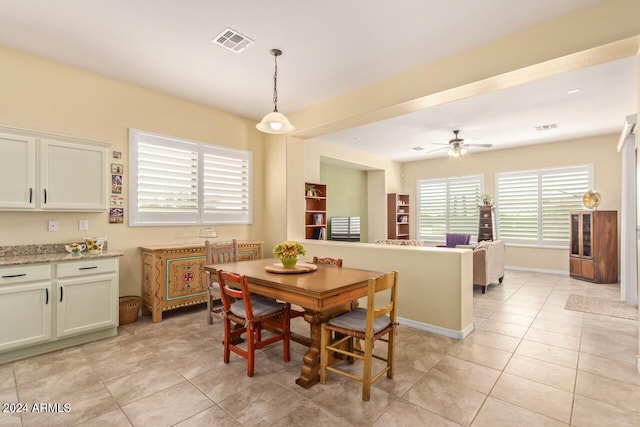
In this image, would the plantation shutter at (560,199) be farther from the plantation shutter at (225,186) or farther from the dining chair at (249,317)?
the dining chair at (249,317)

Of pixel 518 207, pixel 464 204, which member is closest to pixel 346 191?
pixel 464 204

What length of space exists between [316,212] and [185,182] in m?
2.59

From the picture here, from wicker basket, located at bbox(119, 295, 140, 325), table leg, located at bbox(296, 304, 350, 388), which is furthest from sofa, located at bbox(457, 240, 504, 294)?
wicker basket, located at bbox(119, 295, 140, 325)

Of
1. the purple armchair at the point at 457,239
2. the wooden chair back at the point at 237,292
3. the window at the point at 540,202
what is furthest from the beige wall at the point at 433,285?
the window at the point at 540,202

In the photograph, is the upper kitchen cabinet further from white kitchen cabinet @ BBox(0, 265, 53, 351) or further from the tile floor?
the tile floor

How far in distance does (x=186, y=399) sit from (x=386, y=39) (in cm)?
354

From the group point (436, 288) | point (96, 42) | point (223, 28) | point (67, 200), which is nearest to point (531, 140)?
point (436, 288)

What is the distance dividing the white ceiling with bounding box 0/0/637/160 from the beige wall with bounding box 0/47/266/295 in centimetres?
18

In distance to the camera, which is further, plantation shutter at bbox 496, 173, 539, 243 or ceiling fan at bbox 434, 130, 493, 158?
plantation shutter at bbox 496, 173, 539, 243

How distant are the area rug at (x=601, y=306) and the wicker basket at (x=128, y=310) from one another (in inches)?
232

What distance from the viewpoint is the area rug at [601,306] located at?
4.21 meters

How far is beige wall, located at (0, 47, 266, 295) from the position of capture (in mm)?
3312

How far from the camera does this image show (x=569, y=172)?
274 inches

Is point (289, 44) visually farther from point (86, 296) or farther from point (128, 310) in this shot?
point (128, 310)
